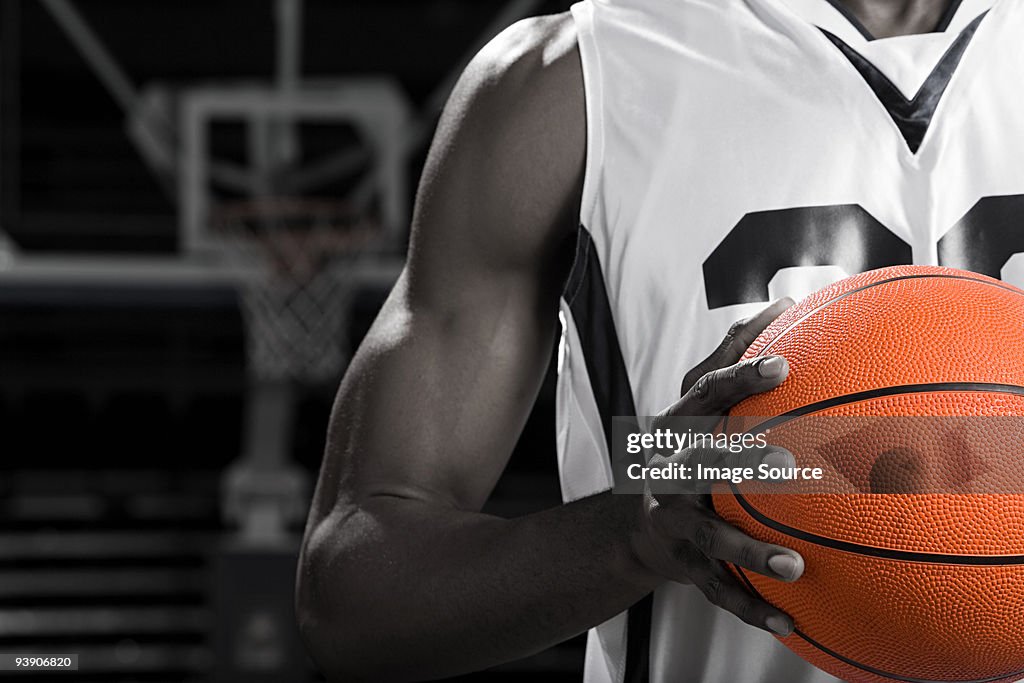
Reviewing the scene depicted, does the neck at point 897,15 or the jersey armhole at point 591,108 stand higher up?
the neck at point 897,15

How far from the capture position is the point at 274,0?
22.2 ft

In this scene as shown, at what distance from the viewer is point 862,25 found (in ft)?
4.30

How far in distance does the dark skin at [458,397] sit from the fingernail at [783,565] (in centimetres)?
31

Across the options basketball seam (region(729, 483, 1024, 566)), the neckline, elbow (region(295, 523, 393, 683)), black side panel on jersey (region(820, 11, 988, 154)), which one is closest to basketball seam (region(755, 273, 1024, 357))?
basketball seam (region(729, 483, 1024, 566))

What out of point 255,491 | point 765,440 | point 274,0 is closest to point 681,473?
point 765,440

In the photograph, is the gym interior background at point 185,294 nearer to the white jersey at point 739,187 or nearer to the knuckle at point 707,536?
the white jersey at point 739,187

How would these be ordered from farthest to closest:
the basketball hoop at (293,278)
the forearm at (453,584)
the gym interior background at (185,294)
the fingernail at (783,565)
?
the gym interior background at (185,294), the basketball hoop at (293,278), the forearm at (453,584), the fingernail at (783,565)

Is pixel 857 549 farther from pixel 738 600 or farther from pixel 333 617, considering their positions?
pixel 333 617

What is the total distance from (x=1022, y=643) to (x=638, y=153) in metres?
0.58

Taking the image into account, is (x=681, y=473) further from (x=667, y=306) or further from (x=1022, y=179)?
(x=1022, y=179)

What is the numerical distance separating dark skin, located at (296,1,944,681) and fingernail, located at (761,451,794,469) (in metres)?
0.31

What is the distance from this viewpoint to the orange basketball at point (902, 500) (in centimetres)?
89

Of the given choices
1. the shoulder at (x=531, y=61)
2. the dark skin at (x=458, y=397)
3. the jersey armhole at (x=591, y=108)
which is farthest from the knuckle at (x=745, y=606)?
the shoulder at (x=531, y=61)

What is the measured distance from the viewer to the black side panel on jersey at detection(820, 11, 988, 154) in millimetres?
1250
